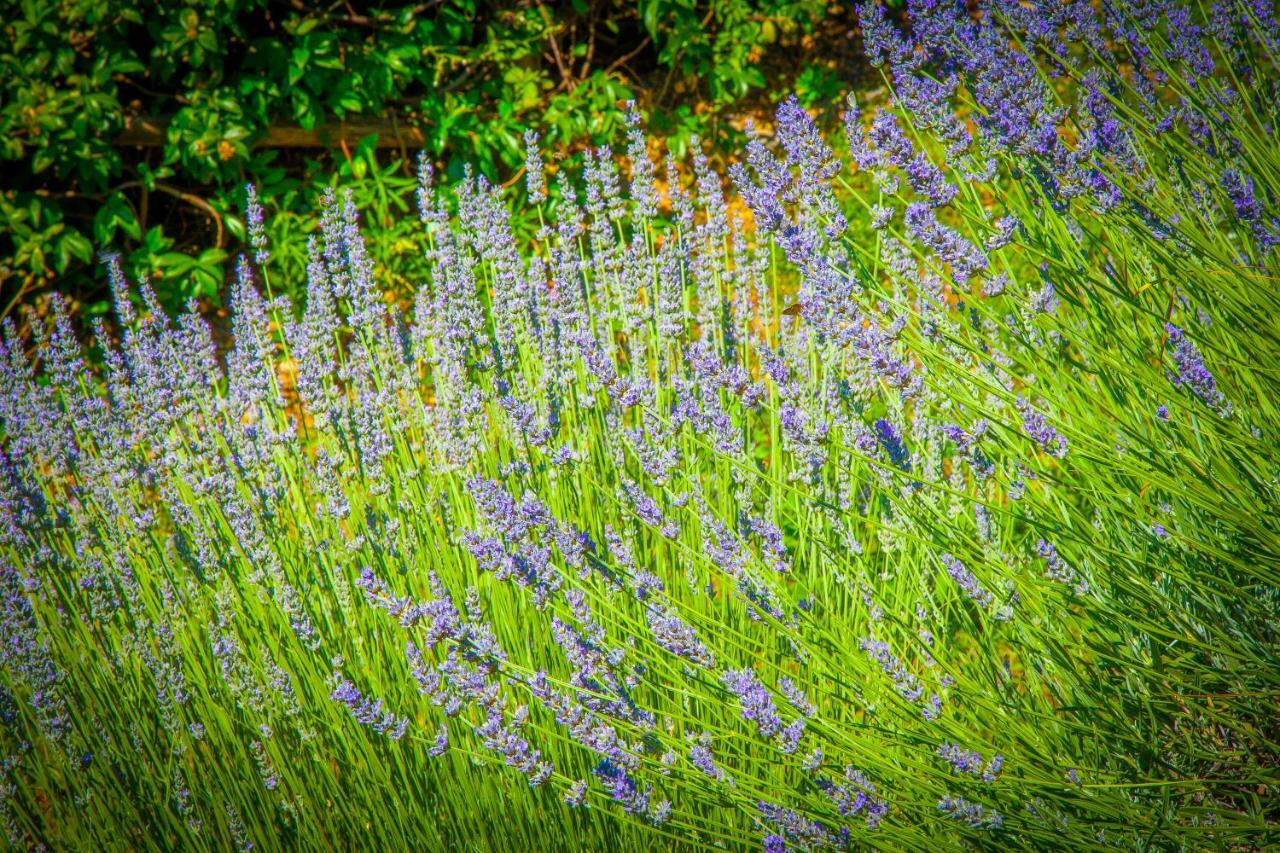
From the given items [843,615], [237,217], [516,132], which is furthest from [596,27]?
[843,615]

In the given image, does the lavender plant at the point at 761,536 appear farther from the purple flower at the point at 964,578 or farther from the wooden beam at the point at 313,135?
the wooden beam at the point at 313,135

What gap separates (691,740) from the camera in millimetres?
Answer: 1688

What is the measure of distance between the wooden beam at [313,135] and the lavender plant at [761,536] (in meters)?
2.44

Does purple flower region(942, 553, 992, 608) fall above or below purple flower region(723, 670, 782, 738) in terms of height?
above

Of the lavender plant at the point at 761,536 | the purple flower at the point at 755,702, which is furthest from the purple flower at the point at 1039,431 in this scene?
the purple flower at the point at 755,702

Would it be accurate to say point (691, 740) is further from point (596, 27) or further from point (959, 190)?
point (596, 27)

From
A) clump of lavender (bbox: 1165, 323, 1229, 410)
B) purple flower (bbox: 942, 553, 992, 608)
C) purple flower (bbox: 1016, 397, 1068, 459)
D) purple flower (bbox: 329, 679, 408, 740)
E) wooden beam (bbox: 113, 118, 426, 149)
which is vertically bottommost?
purple flower (bbox: 329, 679, 408, 740)

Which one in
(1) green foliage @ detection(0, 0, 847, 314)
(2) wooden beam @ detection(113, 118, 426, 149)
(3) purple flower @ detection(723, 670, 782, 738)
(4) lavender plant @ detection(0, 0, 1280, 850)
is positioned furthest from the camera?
(2) wooden beam @ detection(113, 118, 426, 149)

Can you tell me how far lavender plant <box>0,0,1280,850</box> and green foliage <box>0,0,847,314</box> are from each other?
1.96m

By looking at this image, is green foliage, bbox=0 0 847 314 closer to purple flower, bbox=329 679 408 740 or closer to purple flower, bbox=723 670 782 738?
purple flower, bbox=329 679 408 740

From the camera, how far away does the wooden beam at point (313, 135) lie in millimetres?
5020

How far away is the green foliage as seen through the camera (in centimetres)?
446

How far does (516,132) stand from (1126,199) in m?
3.94

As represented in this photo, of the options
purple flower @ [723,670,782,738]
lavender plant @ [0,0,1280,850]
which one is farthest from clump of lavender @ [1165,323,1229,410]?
purple flower @ [723,670,782,738]
